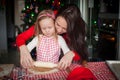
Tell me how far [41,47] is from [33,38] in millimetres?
24

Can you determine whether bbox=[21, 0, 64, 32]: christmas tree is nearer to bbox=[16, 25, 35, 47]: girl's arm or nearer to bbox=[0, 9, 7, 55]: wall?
bbox=[16, 25, 35, 47]: girl's arm

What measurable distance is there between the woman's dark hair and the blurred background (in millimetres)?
112

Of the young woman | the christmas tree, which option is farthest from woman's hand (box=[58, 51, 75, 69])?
the christmas tree

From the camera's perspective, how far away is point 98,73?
0.48m

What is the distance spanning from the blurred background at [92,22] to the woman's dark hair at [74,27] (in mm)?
112

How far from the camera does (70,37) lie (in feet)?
1.53

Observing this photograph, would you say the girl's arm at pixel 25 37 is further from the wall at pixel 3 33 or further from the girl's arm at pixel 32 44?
the wall at pixel 3 33

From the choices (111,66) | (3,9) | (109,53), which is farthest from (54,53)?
(3,9)

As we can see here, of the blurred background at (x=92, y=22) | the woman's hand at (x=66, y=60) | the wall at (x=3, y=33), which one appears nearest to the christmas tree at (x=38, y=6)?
the blurred background at (x=92, y=22)

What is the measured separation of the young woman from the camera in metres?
0.43

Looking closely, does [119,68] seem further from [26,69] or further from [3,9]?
[3,9]

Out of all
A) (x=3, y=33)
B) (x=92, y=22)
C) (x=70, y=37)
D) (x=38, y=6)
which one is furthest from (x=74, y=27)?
(x=3, y=33)

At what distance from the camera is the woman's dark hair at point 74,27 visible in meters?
0.44

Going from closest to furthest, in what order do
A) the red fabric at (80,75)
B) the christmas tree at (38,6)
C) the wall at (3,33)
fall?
the red fabric at (80,75) < the christmas tree at (38,6) < the wall at (3,33)
